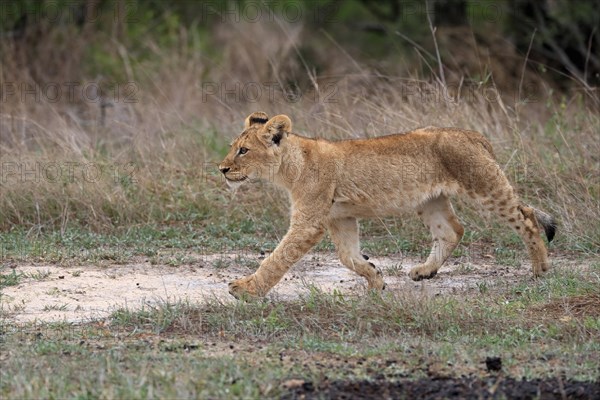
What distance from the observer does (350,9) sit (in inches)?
930

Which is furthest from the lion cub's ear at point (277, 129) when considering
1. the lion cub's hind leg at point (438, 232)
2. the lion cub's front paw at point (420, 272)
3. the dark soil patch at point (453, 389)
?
the dark soil patch at point (453, 389)

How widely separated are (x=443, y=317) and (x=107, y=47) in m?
12.5

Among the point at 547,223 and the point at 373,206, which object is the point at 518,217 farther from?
the point at 373,206

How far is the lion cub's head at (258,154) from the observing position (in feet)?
24.4

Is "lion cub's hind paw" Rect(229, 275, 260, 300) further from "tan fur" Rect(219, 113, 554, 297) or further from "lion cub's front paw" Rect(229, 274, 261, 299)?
"tan fur" Rect(219, 113, 554, 297)

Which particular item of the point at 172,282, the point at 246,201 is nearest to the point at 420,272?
the point at 172,282

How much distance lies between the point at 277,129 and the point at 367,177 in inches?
28.4

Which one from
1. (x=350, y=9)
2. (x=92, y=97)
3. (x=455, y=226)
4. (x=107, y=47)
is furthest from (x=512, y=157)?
(x=350, y=9)

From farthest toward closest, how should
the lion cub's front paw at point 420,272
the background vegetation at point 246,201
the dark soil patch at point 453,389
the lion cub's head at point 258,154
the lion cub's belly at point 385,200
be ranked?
1. the lion cub's front paw at point 420,272
2. the lion cub's belly at point 385,200
3. the lion cub's head at point 258,154
4. the background vegetation at point 246,201
5. the dark soil patch at point 453,389

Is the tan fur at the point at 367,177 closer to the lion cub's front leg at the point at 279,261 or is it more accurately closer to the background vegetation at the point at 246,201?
the lion cub's front leg at the point at 279,261

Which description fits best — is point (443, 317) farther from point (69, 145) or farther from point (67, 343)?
point (69, 145)

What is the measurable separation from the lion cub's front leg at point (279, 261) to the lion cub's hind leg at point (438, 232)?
40.2 inches

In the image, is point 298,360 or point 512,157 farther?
point 512,157

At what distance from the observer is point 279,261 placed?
705cm
